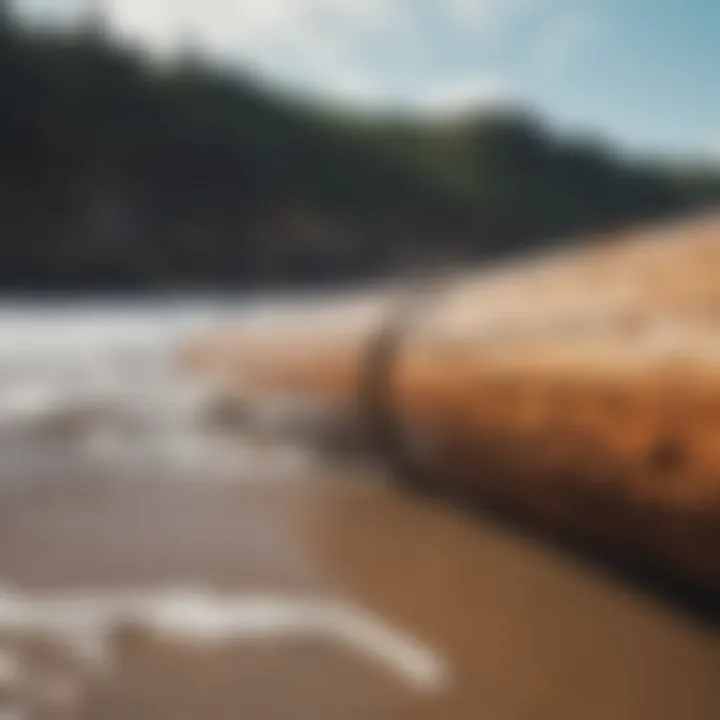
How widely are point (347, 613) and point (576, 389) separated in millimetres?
378

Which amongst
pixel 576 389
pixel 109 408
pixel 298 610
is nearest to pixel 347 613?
pixel 298 610

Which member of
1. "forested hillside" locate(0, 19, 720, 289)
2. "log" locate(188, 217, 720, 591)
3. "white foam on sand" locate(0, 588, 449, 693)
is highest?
"forested hillside" locate(0, 19, 720, 289)

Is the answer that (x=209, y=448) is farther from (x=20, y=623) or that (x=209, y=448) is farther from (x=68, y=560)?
(x=20, y=623)

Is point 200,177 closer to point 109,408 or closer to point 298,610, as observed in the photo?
point 109,408

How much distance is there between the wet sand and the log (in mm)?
82

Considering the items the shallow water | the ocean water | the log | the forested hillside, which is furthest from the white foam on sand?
the forested hillside

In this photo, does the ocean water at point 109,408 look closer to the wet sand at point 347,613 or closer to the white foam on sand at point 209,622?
the wet sand at point 347,613

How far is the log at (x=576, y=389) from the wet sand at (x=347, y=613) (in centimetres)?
8

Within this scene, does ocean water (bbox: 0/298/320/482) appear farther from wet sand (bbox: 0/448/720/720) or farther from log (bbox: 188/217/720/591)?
log (bbox: 188/217/720/591)

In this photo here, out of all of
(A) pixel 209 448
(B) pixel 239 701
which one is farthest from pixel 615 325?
(A) pixel 209 448

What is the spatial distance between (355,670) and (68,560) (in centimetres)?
43

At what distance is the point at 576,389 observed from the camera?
962 mm

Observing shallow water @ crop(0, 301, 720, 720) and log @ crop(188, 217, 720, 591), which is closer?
shallow water @ crop(0, 301, 720, 720)

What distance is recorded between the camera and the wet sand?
0.66 metres
